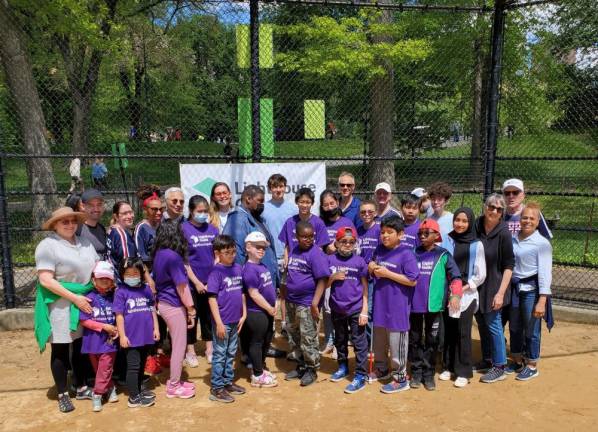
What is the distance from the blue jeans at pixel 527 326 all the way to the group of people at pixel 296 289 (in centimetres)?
1

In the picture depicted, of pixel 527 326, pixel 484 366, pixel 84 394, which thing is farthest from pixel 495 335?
pixel 84 394

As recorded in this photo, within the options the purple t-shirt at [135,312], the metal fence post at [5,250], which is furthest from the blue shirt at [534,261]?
the metal fence post at [5,250]

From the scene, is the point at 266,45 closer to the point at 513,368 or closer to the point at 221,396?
the point at 221,396

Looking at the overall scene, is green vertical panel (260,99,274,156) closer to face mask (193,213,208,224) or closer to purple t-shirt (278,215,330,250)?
purple t-shirt (278,215,330,250)

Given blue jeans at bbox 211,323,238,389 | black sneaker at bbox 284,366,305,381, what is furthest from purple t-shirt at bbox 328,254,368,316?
blue jeans at bbox 211,323,238,389

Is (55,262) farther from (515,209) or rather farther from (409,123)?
(409,123)

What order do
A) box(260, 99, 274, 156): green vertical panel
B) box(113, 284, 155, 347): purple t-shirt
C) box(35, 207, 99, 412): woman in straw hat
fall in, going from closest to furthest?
1. box(35, 207, 99, 412): woman in straw hat
2. box(113, 284, 155, 347): purple t-shirt
3. box(260, 99, 274, 156): green vertical panel

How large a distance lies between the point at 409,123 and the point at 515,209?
12212 mm

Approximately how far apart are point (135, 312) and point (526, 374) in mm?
3425

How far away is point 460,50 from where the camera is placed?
13.5 meters

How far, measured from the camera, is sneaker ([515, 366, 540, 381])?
4199 millimetres

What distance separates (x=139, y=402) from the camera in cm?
375

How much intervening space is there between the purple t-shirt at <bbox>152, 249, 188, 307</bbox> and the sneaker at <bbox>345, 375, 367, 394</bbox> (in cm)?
161

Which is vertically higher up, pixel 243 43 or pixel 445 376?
pixel 243 43
